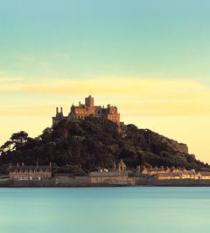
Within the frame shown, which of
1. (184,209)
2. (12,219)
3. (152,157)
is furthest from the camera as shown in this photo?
(152,157)

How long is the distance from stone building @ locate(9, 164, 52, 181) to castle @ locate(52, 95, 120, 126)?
1497 cm

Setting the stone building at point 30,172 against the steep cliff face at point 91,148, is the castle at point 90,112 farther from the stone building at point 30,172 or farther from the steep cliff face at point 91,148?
the stone building at point 30,172

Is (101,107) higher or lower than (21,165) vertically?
higher

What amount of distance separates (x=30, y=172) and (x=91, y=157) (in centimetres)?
1102

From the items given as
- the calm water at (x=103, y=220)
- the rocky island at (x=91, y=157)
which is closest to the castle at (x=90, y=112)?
the rocky island at (x=91, y=157)

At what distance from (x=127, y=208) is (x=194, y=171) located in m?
80.2

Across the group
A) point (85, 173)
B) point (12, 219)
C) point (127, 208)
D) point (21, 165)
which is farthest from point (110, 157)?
point (12, 219)

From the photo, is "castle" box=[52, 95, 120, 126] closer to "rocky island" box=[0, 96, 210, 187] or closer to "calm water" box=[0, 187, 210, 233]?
"rocky island" box=[0, 96, 210, 187]

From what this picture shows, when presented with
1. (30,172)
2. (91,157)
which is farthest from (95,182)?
(30,172)

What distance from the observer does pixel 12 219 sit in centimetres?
6506

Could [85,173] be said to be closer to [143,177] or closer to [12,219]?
[143,177]

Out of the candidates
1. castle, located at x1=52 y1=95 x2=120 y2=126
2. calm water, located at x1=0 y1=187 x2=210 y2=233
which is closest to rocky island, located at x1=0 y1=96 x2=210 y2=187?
castle, located at x1=52 y1=95 x2=120 y2=126

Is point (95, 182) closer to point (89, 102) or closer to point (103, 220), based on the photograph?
point (89, 102)

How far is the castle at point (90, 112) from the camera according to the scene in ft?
530
